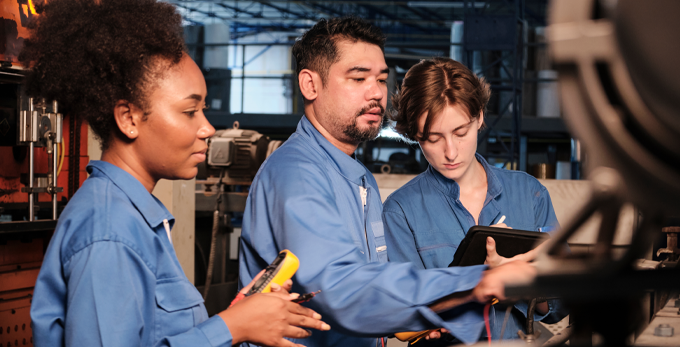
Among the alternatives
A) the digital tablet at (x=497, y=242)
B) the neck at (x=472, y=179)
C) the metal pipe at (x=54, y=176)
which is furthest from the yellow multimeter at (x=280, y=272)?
the metal pipe at (x=54, y=176)

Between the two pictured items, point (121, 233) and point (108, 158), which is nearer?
point (121, 233)

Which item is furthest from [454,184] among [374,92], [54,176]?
[54,176]

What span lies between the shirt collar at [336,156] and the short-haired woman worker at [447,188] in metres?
0.23

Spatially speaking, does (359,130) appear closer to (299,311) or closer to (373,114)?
(373,114)

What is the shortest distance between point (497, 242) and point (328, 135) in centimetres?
51

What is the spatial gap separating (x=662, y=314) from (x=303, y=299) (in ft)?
3.50

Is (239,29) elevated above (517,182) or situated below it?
above

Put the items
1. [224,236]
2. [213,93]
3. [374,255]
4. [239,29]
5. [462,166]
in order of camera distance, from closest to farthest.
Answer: [374,255] < [462,166] < [224,236] < [213,93] < [239,29]

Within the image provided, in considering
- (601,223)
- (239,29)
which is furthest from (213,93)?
(601,223)

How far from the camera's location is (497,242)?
46.8 inches

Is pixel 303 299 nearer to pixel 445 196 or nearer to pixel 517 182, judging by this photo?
pixel 445 196

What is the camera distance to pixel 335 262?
102 cm

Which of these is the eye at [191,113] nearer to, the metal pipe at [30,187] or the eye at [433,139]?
the eye at [433,139]

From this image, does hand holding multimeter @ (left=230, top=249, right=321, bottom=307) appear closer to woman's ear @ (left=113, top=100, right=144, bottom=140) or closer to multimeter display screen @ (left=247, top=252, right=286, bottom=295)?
multimeter display screen @ (left=247, top=252, right=286, bottom=295)
